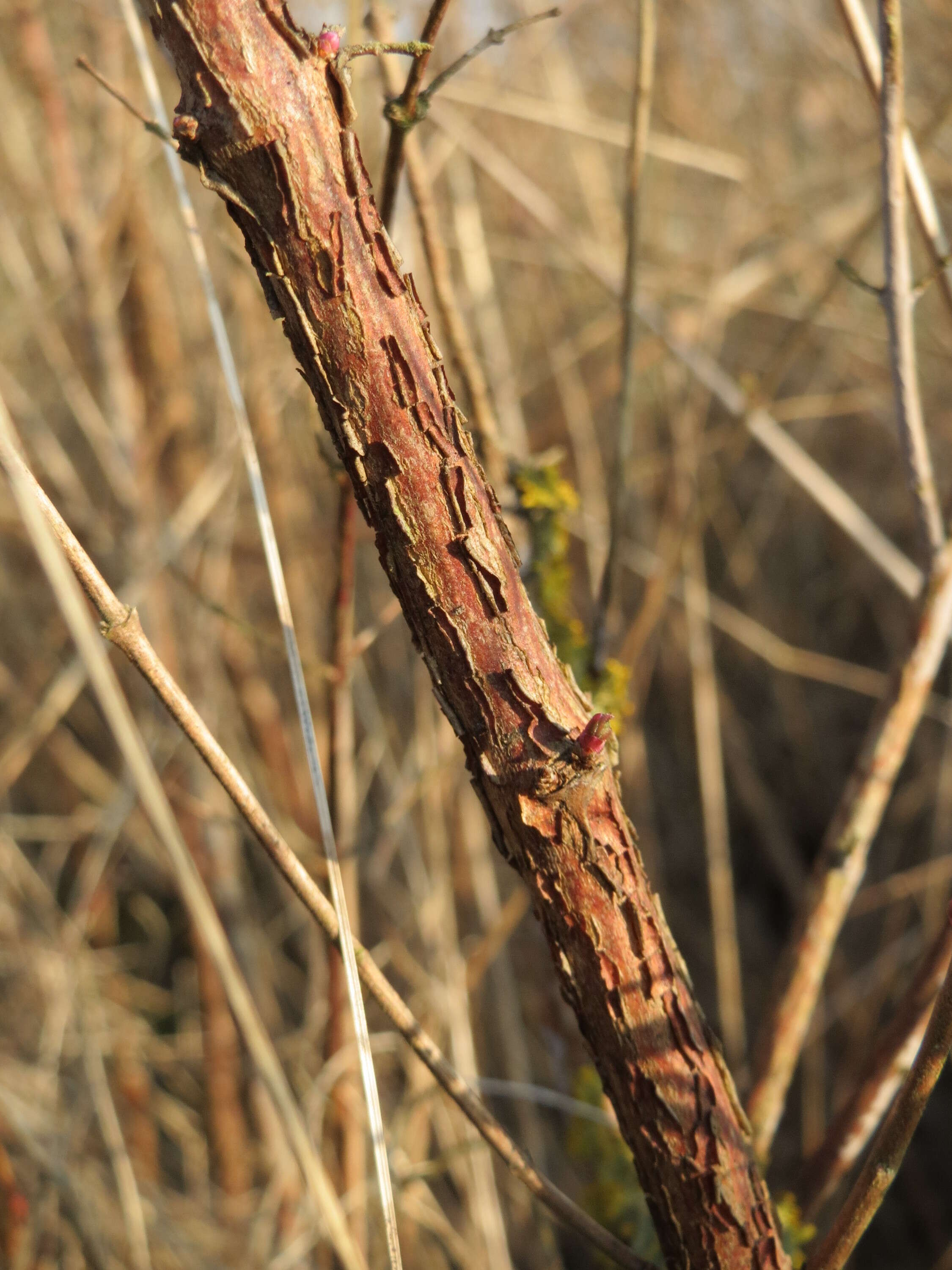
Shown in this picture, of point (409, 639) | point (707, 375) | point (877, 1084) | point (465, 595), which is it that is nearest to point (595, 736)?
point (465, 595)

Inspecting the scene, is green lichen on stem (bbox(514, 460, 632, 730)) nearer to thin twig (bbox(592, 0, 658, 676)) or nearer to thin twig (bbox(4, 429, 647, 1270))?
thin twig (bbox(592, 0, 658, 676))

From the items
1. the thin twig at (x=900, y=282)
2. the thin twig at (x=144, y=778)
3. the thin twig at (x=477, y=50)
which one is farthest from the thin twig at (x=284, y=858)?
the thin twig at (x=900, y=282)

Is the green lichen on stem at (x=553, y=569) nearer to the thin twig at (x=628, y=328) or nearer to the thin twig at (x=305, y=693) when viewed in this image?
the thin twig at (x=628, y=328)

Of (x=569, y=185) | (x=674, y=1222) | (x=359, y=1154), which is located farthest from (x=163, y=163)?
(x=674, y=1222)

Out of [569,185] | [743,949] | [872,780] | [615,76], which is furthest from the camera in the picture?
[569,185]

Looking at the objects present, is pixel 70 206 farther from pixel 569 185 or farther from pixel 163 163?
pixel 569 185

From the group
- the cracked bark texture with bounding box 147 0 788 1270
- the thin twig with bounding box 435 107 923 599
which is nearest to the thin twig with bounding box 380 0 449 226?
the cracked bark texture with bounding box 147 0 788 1270
